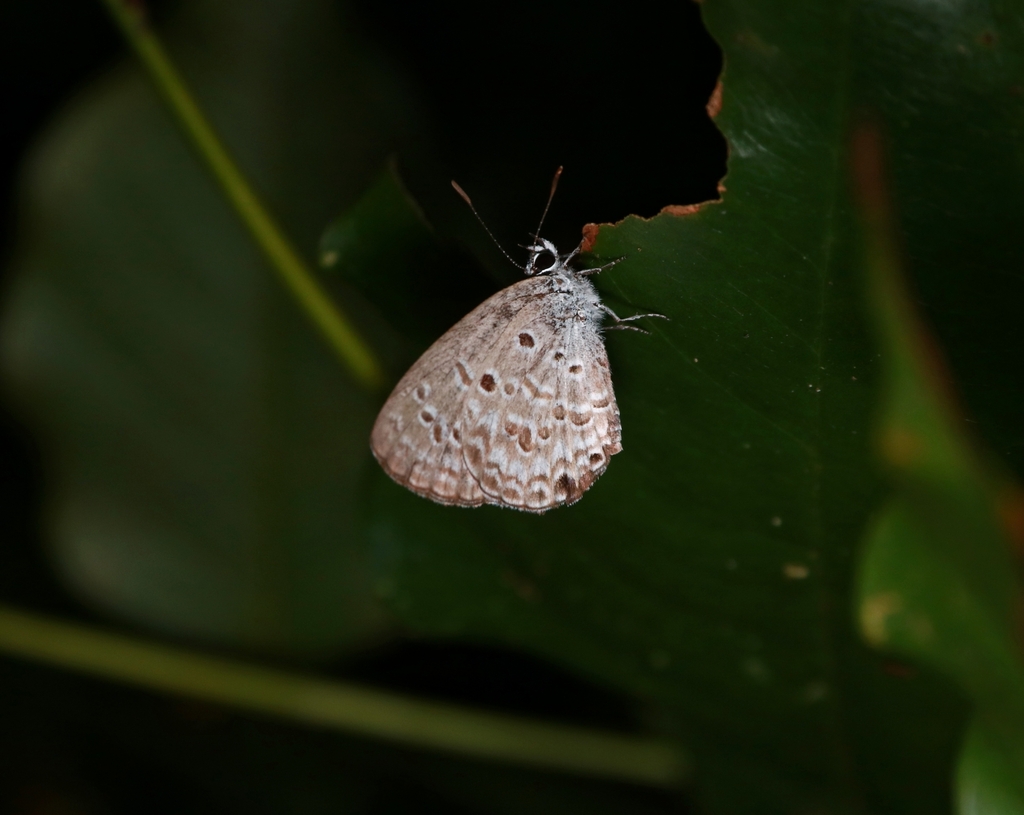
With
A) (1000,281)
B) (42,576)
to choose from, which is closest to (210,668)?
(42,576)

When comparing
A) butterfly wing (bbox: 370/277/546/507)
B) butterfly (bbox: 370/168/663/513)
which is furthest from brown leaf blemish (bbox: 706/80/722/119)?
butterfly wing (bbox: 370/277/546/507)

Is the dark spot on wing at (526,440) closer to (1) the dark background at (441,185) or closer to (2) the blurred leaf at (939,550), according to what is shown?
(1) the dark background at (441,185)

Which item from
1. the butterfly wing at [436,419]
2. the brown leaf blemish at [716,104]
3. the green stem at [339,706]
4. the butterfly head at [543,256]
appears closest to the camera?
the brown leaf blemish at [716,104]

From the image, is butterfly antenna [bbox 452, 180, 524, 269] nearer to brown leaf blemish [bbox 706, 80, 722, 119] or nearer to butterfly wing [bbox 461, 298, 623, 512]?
butterfly wing [bbox 461, 298, 623, 512]

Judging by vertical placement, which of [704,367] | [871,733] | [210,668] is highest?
[704,367]

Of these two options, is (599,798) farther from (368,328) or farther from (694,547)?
(368,328)

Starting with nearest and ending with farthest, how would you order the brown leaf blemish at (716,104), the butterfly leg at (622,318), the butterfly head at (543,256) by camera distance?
the brown leaf blemish at (716,104) < the butterfly leg at (622,318) < the butterfly head at (543,256)

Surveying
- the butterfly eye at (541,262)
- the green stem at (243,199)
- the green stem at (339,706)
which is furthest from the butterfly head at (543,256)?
the green stem at (339,706)
